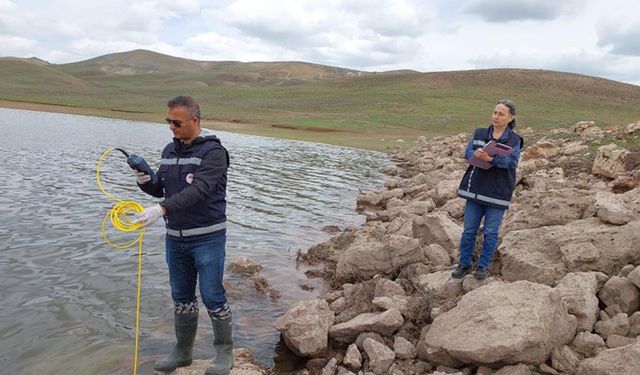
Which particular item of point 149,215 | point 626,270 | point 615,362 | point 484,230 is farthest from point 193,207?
point 626,270

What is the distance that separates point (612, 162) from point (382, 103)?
6792cm

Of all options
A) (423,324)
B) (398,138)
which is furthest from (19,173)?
(398,138)

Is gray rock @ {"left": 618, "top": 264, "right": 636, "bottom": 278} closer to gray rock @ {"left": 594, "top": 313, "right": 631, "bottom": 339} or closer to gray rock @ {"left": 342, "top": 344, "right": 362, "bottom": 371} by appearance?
gray rock @ {"left": 594, "top": 313, "right": 631, "bottom": 339}

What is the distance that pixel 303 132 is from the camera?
168ft

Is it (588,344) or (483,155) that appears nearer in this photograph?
(588,344)

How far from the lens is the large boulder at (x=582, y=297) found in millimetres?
5562

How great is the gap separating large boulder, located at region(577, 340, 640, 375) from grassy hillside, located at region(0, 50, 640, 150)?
119 ft

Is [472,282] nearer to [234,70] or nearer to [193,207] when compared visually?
[193,207]

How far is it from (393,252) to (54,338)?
5070 millimetres

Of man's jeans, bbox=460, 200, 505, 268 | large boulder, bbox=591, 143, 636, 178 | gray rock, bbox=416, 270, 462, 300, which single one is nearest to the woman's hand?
man's jeans, bbox=460, 200, 505, 268

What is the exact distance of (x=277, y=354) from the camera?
266 inches

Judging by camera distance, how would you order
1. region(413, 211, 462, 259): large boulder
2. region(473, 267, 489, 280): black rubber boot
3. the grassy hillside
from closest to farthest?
region(473, 267, 489, 280): black rubber boot, region(413, 211, 462, 259): large boulder, the grassy hillside

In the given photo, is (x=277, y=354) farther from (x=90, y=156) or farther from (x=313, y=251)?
(x=90, y=156)

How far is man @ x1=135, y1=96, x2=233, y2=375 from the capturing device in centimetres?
504
